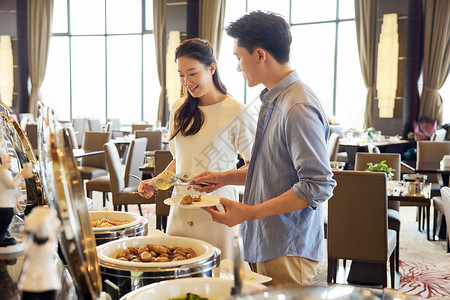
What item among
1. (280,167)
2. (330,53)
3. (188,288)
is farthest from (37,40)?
(188,288)

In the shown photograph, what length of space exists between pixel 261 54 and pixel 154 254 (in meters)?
0.64

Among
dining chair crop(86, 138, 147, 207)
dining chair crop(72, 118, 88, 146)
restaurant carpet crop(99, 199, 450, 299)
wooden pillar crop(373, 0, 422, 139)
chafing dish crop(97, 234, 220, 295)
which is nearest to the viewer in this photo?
chafing dish crop(97, 234, 220, 295)

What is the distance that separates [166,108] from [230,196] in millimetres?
8624

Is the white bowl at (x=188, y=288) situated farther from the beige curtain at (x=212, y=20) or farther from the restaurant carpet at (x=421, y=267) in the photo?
the beige curtain at (x=212, y=20)

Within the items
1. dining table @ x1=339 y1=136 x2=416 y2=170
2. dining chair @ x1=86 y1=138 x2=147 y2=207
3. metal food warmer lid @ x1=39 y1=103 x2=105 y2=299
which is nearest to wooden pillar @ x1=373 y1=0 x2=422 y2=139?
dining table @ x1=339 y1=136 x2=416 y2=170

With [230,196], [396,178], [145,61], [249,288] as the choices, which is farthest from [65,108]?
[249,288]

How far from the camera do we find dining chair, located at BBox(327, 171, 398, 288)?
310cm

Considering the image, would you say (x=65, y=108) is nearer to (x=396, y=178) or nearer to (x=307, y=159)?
(x=396, y=178)

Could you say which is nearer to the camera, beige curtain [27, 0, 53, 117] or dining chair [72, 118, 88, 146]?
dining chair [72, 118, 88, 146]

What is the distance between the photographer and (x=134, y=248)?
131 centimetres

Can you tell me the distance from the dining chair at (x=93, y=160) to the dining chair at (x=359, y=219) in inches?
138

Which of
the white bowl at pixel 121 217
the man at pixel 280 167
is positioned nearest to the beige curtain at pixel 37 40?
the white bowl at pixel 121 217

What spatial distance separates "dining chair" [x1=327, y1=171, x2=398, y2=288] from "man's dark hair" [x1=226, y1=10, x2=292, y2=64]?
5.88 ft

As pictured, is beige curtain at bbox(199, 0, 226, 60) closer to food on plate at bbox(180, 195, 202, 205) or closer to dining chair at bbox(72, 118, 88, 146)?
dining chair at bbox(72, 118, 88, 146)
